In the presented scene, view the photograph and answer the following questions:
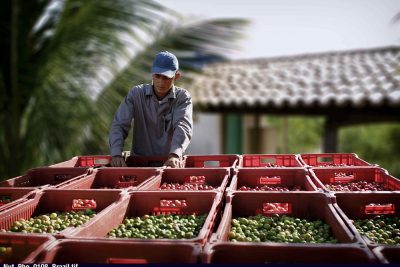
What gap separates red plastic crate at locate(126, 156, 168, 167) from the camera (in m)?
3.03

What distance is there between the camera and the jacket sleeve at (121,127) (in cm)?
291

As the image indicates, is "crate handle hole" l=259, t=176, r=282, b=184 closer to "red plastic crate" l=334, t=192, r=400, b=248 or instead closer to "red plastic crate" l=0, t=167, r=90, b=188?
"red plastic crate" l=334, t=192, r=400, b=248

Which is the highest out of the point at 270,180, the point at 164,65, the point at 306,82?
the point at 306,82

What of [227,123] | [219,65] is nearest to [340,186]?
[227,123]

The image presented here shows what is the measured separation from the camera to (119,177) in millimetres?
2740

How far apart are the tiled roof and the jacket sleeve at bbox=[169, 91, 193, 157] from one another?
88.4 inches

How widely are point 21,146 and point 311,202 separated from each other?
11.4 ft

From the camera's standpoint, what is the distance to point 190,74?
5.21 metres

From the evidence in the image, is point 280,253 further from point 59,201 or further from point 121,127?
point 121,127

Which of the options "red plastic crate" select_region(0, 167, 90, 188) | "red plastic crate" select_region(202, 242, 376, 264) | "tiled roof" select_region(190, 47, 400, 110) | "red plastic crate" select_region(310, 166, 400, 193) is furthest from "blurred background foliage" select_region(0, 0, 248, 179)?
"red plastic crate" select_region(202, 242, 376, 264)

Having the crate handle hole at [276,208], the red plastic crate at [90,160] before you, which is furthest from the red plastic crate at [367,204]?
the red plastic crate at [90,160]

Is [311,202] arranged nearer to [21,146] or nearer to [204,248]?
[204,248]

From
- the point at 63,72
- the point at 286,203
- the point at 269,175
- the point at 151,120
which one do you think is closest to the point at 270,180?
the point at 269,175

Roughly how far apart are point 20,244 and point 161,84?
1513 mm
